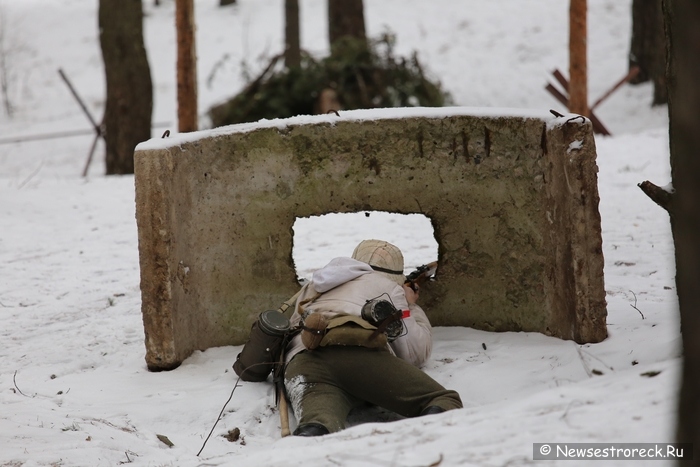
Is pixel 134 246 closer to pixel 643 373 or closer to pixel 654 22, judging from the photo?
pixel 643 373

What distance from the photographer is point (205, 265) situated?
4.87 m

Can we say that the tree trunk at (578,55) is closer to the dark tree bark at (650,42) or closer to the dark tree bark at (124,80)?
the dark tree bark at (650,42)

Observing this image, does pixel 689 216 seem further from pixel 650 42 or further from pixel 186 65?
pixel 650 42

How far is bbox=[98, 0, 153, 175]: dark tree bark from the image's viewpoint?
10422 mm

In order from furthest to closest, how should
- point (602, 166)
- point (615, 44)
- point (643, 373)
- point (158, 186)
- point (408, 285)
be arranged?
point (615, 44) → point (602, 166) → point (408, 285) → point (158, 186) → point (643, 373)

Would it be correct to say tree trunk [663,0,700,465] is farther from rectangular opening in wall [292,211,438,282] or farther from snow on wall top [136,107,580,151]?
rectangular opening in wall [292,211,438,282]

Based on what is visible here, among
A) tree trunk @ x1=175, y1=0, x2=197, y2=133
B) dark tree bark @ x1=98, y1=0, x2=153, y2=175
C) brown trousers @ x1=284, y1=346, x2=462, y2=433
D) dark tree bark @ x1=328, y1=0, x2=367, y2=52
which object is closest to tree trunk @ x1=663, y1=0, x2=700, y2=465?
brown trousers @ x1=284, y1=346, x2=462, y2=433

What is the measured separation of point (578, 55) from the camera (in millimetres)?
9734

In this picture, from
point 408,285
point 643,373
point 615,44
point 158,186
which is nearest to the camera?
point 643,373

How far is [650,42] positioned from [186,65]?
8.90 meters

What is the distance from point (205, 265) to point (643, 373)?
8.77 ft

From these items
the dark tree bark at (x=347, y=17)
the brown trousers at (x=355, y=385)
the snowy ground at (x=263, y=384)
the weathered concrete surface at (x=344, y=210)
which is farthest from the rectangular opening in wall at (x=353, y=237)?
the dark tree bark at (x=347, y=17)

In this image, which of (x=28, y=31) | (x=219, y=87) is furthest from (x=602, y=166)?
(x=28, y=31)

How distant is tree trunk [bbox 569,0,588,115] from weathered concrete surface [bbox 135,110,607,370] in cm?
528
